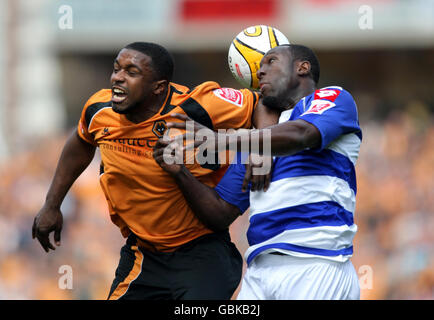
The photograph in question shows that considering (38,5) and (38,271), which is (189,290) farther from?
(38,5)

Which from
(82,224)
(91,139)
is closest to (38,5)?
(82,224)

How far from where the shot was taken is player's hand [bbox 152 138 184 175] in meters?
3.60

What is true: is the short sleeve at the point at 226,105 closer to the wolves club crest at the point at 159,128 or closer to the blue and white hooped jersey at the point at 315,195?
the wolves club crest at the point at 159,128

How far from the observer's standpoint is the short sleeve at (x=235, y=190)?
386 cm

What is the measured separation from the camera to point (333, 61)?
687 inches

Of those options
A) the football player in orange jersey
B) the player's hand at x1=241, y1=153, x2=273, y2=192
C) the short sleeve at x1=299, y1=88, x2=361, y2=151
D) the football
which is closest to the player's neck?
the football player in orange jersey

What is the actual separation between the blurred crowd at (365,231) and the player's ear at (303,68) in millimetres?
4475

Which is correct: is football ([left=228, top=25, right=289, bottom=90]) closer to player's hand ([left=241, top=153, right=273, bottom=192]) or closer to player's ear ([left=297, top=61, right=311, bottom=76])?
player's ear ([left=297, top=61, right=311, bottom=76])

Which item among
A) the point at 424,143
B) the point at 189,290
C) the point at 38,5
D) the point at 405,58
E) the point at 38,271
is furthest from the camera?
the point at 38,5

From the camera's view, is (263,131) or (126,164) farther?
(126,164)

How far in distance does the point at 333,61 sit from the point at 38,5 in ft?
31.4

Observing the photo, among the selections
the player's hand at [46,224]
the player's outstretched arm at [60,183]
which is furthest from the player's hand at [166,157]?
the player's hand at [46,224]

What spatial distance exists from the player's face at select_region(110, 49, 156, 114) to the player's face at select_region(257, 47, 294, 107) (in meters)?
0.63

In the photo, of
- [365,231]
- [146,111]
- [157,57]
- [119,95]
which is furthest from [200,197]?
[365,231]
